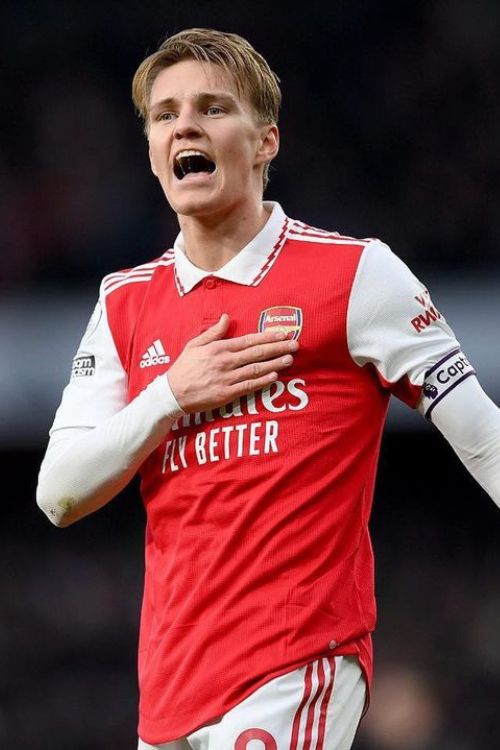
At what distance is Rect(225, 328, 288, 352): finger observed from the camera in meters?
2.30

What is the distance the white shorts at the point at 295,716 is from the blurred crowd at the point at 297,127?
3.66m

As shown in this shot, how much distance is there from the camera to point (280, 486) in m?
2.25

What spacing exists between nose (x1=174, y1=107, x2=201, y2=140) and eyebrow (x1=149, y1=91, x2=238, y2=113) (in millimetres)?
31

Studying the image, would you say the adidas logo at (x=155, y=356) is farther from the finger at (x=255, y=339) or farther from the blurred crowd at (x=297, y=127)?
the blurred crowd at (x=297, y=127)

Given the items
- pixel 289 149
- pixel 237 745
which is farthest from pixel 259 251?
pixel 289 149

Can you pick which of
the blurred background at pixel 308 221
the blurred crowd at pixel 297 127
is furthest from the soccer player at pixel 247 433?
the blurred crowd at pixel 297 127

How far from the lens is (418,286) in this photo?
7.68 feet

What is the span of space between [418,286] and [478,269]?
332 centimetres

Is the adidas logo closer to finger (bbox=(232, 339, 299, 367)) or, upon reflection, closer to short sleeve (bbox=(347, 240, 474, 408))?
finger (bbox=(232, 339, 299, 367))

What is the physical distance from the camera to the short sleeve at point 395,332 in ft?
7.42

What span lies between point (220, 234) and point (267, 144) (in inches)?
8.9

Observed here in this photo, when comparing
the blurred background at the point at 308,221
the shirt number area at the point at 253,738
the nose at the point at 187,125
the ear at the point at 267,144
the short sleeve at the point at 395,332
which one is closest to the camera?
the shirt number area at the point at 253,738

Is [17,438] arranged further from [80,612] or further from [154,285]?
[154,285]

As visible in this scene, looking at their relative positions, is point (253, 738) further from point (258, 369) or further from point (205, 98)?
point (205, 98)
